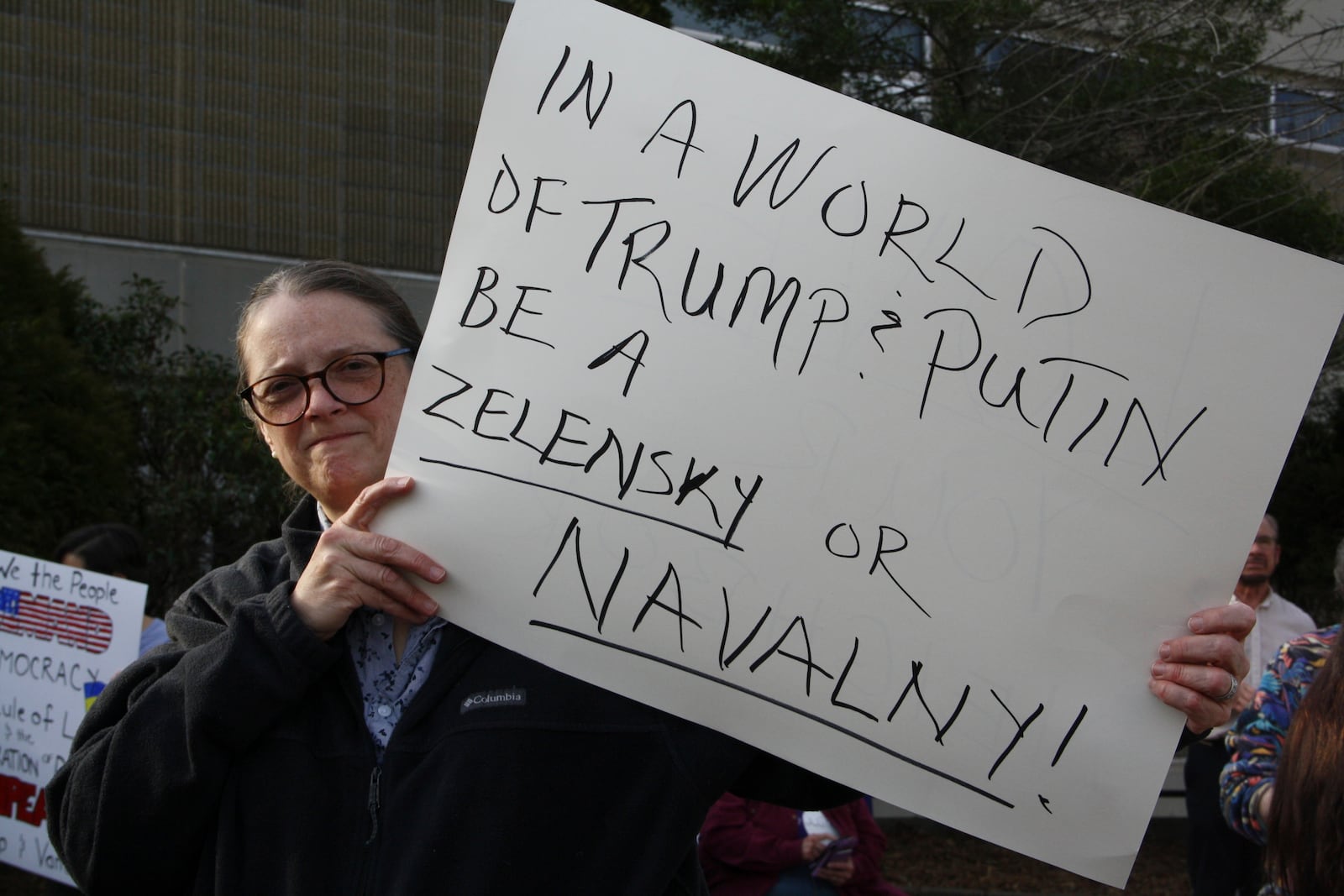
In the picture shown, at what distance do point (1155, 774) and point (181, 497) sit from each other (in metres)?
7.04

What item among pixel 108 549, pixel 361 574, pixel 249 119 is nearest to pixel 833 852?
pixel 361 574

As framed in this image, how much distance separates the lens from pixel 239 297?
Answer: 979cm

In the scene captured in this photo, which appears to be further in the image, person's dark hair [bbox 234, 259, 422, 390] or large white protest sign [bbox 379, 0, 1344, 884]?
person's dark hair [bbox 234, 259, 422, 390]

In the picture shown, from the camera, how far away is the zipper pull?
1.75 meters

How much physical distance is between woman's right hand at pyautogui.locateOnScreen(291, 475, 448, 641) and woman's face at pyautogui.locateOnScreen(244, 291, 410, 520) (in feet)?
0.40

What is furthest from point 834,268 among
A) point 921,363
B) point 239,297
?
point 239,297

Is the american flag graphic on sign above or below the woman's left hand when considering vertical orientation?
below

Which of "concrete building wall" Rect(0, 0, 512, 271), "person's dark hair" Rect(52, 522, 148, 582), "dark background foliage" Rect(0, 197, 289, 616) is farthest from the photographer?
"concrete building wall" Rect(0, 0, 512, 271)

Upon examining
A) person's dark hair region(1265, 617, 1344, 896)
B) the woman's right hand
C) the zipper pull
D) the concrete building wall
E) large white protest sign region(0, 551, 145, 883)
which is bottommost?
large white protest sign region(0, 551, 145, 883)

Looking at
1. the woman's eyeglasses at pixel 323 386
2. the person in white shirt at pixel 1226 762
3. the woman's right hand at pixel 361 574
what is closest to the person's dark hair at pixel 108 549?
the woman's eyeglasses at pixel 323 386

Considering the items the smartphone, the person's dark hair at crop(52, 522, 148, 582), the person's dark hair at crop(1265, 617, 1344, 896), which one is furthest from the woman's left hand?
the person's dark hair at crop(52, 522, 148, 582)

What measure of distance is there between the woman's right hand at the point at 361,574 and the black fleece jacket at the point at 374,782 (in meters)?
0.04

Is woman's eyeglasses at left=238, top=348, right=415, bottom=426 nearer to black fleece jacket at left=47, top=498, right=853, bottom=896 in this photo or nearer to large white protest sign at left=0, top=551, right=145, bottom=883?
black fleece jacket at left=47, top=498, right=853, bottom=896

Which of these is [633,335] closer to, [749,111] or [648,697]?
[749,111]
